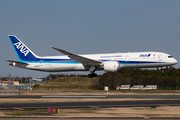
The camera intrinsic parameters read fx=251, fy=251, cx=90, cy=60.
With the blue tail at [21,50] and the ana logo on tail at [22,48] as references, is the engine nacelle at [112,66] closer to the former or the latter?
the blue tail at [21,50]

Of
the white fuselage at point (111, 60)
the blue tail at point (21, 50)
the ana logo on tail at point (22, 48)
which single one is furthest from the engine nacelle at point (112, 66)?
the ana logo on tail at point (22, 48)

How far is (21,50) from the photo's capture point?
46.2 m

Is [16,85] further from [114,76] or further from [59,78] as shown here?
[114,76]

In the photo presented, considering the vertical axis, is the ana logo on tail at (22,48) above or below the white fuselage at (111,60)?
above

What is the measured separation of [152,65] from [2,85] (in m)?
27.6

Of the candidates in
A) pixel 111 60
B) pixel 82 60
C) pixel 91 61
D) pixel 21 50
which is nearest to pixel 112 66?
pixel 111 60

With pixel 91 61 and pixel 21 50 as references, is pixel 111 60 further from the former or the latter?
pixel 21 50

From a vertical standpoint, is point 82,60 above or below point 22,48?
below

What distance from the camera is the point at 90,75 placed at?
1658 inches

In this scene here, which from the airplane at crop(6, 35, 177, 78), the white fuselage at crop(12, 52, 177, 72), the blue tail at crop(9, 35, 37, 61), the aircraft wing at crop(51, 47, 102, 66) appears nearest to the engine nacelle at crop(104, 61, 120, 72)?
the airplane at crop(6, 35, 177, 78)

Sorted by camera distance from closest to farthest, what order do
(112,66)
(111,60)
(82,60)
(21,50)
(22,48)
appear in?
(112,66) < (82,60) < (111,60) < (21,50) < (22,48)

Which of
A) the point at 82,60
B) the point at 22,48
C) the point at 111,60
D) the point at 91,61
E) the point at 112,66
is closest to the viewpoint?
the point at 112,66

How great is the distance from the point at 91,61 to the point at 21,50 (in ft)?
47.4

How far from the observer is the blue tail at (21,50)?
44750 millimetres
